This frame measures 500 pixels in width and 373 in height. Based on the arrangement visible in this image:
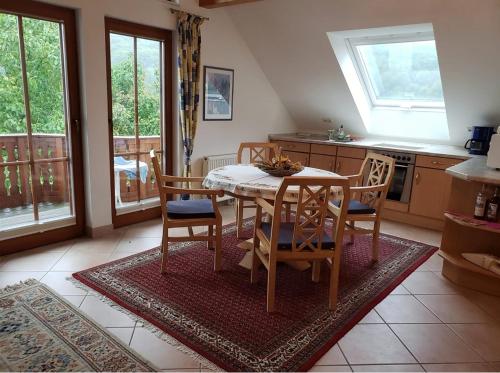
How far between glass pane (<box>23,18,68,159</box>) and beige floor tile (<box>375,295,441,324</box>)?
2949mm

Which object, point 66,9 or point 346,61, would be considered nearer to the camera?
point 66,9

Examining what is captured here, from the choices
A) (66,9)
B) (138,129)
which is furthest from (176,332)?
(66,9)

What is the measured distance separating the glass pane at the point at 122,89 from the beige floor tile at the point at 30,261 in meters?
1.18

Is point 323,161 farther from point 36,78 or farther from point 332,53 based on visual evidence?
point 36,78

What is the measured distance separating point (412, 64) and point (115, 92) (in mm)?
3290

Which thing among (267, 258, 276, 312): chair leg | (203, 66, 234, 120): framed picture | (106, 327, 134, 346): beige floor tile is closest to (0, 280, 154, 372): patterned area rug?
(106, 327, 134, 346): beige floor tile

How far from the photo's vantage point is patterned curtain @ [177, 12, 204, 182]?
3809mm

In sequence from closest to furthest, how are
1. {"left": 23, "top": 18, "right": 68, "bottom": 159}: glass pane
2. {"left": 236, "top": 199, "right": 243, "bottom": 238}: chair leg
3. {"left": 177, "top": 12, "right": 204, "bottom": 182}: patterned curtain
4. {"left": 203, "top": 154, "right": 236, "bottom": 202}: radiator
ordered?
{"left": 23, "top": 18, "right": 68, "bottom": 159}: glass pane → {"left": 236, "top": 199, "right": 243, "bottom": 238}: chair leg → {"left": 177, "top": 12, "right": 204, "bottom": 182}: patterned curtain → {"left": 203, "top": 154, "right": 236, "bottom": 202}: radiator

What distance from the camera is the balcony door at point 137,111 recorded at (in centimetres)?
354

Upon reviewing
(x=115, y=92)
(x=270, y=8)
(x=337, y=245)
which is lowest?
(x=337, y=245)

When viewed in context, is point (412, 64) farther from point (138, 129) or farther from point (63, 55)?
point (63, 55)

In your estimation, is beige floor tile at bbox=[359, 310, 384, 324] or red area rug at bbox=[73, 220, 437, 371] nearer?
red area rug at bbox=[73, 220, 437, 371]

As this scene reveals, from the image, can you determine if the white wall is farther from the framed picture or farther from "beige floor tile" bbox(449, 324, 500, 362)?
"beige floor tile" bbox(449, 324, 500, 362)

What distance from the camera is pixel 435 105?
4.44m
